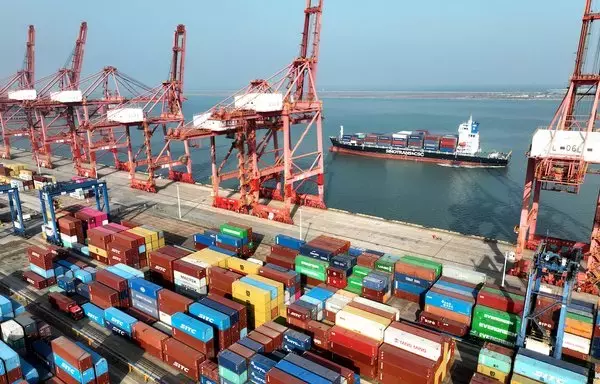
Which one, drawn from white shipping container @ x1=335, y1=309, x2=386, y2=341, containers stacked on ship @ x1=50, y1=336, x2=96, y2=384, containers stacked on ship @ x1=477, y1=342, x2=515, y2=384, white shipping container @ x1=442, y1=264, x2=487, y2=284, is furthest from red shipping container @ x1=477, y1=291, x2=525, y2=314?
containers stacked on ship @ x1=50, y1=336, x2=96, y2=384

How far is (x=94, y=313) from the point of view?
1116 inches

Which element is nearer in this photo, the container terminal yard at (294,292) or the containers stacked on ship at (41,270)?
the container terminal yard at (294,292)

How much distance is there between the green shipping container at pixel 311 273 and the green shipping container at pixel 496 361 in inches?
531

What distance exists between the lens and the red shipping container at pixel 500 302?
2601 centimetres

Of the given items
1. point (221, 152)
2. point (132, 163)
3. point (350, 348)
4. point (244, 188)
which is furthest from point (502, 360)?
point (221, 152)

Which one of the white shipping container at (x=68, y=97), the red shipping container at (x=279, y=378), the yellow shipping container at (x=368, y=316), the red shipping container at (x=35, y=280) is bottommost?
the red shipping container at (x=35, y=280)

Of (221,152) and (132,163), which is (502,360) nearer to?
(132,163)

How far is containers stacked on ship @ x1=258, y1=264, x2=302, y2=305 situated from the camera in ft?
96.1

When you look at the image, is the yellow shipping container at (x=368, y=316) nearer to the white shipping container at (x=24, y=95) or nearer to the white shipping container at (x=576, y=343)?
the white shipping container at (x=576, y=343)

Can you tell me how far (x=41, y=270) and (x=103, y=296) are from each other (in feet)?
31.0

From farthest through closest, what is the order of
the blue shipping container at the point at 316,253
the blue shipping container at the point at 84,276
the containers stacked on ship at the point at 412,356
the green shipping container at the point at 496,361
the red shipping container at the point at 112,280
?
A: the blue shipping container at the point at 316,253
the blue shipping container at the point at 84,276
the red shipping container at the point at 112,280
the green shipping container at the point at 496,361
the containers stacked on ship at the point at 412,356

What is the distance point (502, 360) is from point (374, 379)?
6847 millimetres

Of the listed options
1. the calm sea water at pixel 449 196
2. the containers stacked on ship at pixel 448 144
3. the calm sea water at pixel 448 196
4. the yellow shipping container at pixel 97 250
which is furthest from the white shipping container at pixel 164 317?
the containers stacked on ship at pixel 448 144

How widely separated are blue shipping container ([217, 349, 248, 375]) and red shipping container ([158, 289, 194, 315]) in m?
5.49
